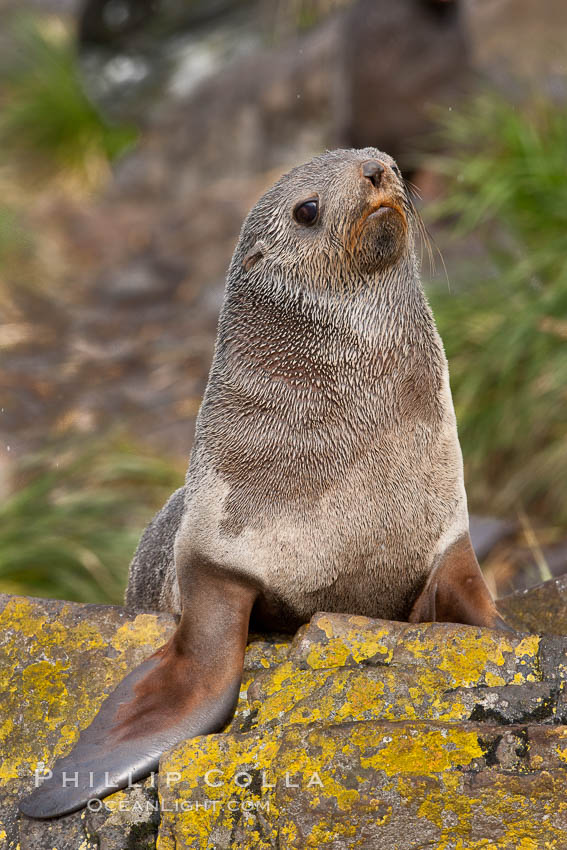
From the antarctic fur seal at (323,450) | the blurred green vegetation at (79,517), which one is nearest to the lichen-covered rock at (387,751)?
the antarctic fur seal at (323,450)

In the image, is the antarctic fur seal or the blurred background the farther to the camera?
the blurred background

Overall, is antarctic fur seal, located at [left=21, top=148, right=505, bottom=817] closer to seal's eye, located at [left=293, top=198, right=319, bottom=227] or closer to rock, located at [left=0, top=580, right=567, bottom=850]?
seal's eye, located at [left=293, top=198, right=319, bottom=227]

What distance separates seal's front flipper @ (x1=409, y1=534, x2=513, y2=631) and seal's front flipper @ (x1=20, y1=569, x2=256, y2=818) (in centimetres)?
62

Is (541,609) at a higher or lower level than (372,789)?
higher

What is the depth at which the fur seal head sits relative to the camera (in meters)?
3.87

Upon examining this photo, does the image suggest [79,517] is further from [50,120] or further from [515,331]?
[50,120]

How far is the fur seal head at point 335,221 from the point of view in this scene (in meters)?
3.87

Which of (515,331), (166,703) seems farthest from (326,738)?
Result: (515,331)

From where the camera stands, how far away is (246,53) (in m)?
19.0

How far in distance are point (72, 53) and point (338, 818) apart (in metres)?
18.7

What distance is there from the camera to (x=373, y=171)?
3.83 m

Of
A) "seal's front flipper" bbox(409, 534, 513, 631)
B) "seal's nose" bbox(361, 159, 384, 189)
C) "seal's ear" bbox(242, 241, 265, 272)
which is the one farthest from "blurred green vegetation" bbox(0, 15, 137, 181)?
"seal's front flipper" bbox(409, 534, 513, 631)

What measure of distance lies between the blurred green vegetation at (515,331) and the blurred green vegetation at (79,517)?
7.58ft

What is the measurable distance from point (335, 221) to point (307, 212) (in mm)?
126
